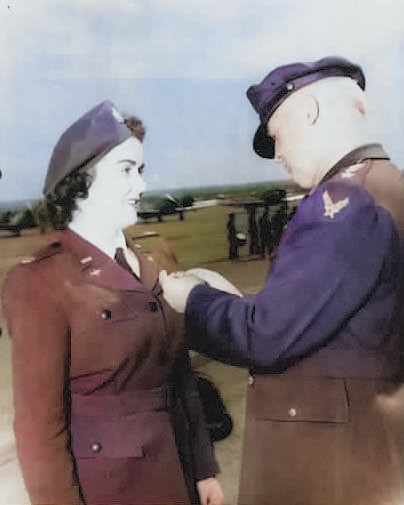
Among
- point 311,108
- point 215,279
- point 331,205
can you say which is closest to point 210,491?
point 215,279

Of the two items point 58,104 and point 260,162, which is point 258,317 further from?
point 58,104

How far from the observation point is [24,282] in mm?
1000

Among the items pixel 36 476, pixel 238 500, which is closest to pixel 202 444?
pixel 238 500

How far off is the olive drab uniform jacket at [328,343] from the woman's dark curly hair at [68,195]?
24 cm

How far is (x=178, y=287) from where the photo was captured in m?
1.03

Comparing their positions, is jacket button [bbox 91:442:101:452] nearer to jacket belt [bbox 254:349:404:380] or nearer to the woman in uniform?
the woman in uniform

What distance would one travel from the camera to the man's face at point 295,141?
103cm

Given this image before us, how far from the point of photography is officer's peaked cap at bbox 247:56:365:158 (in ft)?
3.44

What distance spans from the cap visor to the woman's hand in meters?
0.57

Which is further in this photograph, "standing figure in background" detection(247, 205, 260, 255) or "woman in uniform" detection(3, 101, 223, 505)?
"standing figure in background" detection(247, 205, 260, 255)

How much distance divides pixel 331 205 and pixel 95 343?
1.36 feet

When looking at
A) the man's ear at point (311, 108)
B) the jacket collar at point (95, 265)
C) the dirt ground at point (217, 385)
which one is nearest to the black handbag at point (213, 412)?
the dirt ground at point (217, 385)

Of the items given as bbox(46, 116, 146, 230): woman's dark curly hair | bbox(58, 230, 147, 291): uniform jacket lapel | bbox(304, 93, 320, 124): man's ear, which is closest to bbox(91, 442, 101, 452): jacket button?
bbox(58, 230, 147, 291): uniform jacket lapel

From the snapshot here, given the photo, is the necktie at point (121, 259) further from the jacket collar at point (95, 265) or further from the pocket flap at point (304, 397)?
the pocket flap at point (304, 397)
